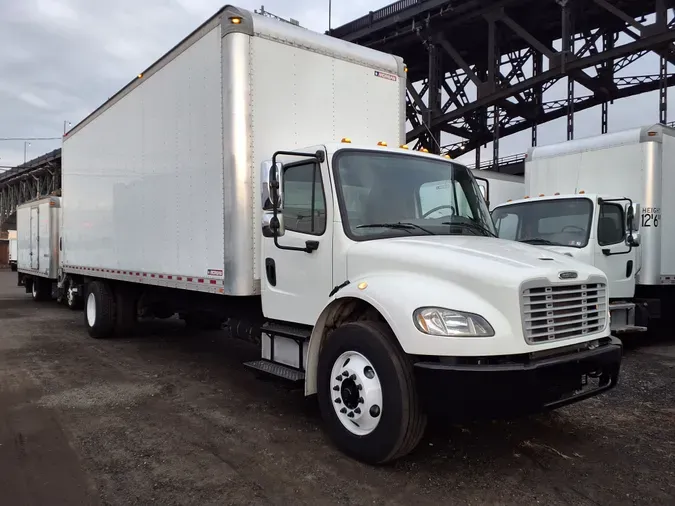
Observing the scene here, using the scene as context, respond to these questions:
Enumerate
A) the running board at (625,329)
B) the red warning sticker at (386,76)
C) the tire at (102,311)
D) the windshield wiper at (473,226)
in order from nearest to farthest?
the windshield wiper at (473,226), the red warning sticker at (386,76), the running board at (625,329), the tire at (102,311)

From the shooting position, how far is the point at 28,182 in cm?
5200

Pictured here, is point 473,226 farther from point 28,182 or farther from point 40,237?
point 28,182

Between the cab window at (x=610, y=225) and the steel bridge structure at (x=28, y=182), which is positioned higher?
the steel bridge structure at (x=28, y=182)

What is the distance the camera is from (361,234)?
4355 millimetres

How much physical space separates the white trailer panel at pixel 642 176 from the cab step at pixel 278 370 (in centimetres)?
664

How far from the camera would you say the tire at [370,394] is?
142 inches

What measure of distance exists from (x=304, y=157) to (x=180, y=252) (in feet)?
7.92

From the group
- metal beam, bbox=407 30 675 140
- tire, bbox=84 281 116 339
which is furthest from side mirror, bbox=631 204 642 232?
metal beam, bbox=407 30 675 140

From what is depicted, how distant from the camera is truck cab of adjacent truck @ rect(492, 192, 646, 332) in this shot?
782 centimetres

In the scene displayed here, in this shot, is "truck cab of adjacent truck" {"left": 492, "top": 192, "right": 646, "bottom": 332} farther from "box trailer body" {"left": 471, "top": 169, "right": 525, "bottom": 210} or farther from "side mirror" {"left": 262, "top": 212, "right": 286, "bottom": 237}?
"side mirror" {"left": 262, "top": 212, "right": 286, "bottom": 237}

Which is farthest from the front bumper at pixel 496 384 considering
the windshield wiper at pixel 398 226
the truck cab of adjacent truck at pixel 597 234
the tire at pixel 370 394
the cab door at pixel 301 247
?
Answer: the truck cab of adjacent truck at pixel 597 234

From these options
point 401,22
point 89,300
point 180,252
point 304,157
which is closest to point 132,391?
point 180,252

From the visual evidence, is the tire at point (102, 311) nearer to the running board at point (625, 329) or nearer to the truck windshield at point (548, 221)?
the truck windshield at point (548, 221)

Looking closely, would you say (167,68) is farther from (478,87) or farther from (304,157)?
(478,87)
